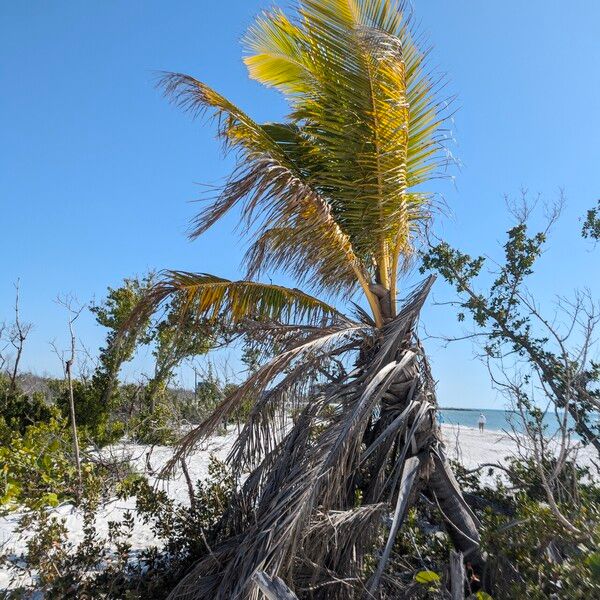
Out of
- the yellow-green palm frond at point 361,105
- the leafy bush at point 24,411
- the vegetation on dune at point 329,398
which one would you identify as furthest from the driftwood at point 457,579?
the leafy bush at point 24,411

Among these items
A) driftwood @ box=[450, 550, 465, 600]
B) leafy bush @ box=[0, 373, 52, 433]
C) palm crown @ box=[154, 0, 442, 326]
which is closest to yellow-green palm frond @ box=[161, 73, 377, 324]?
palm crown @ box=[154, 0, 442, 326]

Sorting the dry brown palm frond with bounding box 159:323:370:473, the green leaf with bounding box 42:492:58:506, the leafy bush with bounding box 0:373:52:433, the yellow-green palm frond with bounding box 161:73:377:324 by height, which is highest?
the yellow-green palm frond with bounding box 161:73:377:324

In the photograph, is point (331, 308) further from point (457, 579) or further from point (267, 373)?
point (457, 579)

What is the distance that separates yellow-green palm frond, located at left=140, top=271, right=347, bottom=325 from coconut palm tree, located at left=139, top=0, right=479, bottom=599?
12mm

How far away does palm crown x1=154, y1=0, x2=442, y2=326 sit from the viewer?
14.1 ft

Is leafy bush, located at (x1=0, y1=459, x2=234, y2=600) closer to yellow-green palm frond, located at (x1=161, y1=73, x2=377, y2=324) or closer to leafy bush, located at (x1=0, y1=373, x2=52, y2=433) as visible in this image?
yellow-green palm frond, located at (x1=161, y1=73, x2=377, y2=324)

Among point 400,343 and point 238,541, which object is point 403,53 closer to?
point 400,343

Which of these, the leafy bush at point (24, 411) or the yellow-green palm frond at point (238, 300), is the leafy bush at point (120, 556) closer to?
the yellow-green palm frond at point (238, 300)

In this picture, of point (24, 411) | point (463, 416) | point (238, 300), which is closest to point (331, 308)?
point (238, 300)

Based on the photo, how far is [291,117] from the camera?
5098 mm

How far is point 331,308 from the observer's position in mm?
4773

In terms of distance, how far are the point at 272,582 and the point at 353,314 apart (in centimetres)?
248

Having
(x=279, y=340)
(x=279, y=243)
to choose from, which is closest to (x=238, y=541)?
(x=279, y=340)

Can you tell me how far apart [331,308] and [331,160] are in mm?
1393
